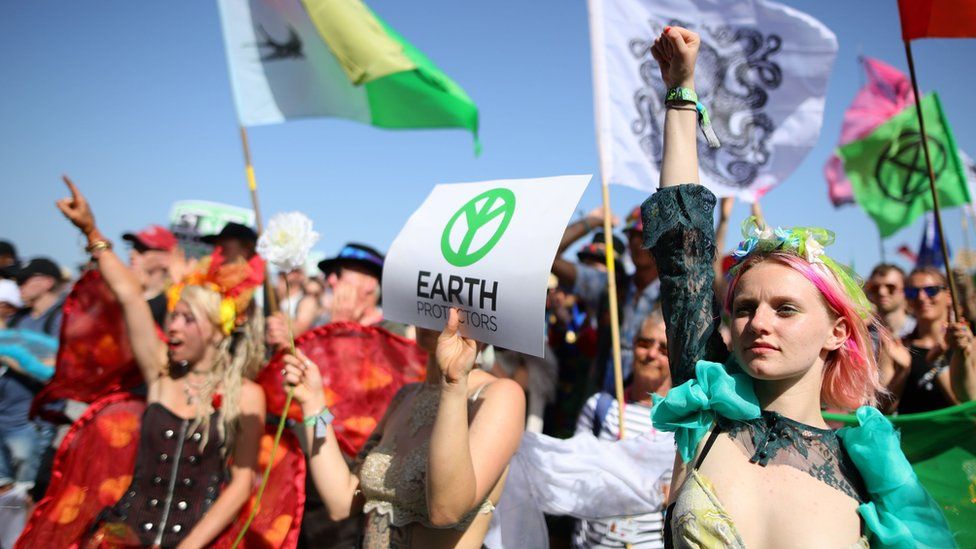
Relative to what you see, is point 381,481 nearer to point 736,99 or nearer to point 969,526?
point 969,526

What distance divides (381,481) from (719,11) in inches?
152

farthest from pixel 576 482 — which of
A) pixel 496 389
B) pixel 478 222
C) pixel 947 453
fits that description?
pixel 947 453

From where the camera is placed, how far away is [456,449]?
1.82 meters

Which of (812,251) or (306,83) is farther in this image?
(306,83)

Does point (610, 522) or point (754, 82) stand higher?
point (754, 82)

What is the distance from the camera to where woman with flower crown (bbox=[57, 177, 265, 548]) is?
2.69 meters

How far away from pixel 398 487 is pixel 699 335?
3.50 ft

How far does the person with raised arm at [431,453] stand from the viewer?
184 centimetres

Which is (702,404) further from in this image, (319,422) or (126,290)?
(126,290)

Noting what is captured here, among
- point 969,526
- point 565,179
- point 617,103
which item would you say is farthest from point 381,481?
point 617,103

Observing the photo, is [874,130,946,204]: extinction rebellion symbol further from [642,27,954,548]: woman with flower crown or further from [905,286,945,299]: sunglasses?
[642,27,954,548]: woman with flower crown

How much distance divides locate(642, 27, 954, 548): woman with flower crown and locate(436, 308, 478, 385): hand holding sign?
548mm

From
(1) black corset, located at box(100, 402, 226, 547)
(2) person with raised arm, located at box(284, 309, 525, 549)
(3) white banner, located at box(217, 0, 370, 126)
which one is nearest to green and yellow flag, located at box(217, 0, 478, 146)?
(3) white banner, located at box(217, 0, 370, 126)

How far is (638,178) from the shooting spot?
378cm
